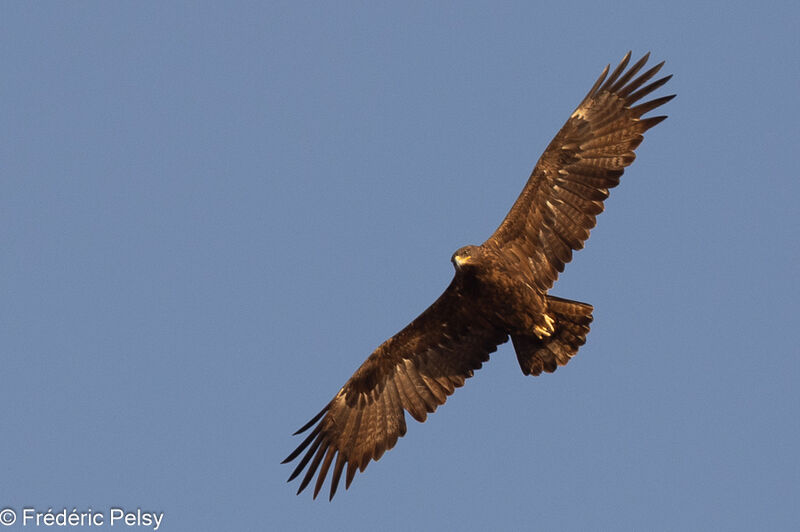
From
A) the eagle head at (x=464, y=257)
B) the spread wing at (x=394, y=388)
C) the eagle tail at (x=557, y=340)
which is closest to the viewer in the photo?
the eagle head at (x=464, y=257)

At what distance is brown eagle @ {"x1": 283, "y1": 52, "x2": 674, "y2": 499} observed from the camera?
1366 centimetres

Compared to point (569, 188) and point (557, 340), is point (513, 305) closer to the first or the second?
point (557, 340)

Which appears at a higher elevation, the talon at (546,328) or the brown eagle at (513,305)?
the brown eagle at (513,305)

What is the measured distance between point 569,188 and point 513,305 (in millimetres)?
1711

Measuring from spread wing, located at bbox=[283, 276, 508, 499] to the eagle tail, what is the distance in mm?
647

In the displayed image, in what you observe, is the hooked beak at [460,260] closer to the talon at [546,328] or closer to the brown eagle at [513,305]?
the brown eagle at [513,305]

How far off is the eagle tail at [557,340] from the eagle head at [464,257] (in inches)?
44.8

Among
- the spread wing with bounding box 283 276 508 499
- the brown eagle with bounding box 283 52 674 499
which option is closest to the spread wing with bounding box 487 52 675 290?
the brown eagle with bounding box 283 52 674 499

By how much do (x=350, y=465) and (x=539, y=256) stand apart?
3814mm

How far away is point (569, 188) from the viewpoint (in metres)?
13.9

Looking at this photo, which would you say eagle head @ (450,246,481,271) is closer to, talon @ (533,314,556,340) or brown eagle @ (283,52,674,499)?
brown eagle @ (283,52,674,499)

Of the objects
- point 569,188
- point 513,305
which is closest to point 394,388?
point 513,305

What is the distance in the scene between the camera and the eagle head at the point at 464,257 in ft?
43.7

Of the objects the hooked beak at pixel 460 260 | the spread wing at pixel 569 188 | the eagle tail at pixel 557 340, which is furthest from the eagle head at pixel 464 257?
the eagle tail at pixel 557 340
